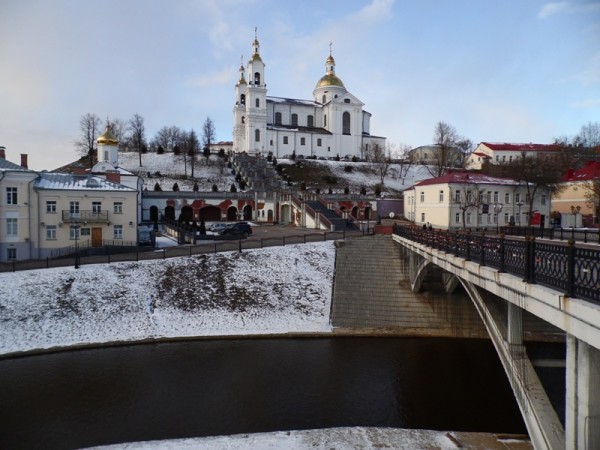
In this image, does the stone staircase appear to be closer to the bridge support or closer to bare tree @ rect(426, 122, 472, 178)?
the bridge support

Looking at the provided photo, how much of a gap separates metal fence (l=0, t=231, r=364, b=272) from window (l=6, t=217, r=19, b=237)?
10.6ft

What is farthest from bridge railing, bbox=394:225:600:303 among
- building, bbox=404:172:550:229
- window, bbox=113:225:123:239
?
building, bbox=404:172:550:229

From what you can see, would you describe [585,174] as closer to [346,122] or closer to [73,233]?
[346,122]

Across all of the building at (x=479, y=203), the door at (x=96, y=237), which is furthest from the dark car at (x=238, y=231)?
the building at (x=479, y=203)

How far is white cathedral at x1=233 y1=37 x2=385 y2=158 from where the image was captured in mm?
81875

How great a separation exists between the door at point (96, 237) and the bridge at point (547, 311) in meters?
28.1

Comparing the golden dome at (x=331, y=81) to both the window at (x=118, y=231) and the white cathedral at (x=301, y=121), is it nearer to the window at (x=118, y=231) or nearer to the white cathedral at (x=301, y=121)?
the white cathedral at (x=301, y=121)

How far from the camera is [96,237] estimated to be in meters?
32.4

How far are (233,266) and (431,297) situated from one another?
12.8m

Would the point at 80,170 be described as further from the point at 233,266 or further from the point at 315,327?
the point at 315,327

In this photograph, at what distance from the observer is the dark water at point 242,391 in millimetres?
13539

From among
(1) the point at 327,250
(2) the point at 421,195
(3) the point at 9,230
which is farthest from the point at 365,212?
(3) the point at 9,230

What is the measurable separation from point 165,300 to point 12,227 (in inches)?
564

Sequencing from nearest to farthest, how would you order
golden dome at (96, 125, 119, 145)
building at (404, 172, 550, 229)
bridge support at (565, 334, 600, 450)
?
bridge support at (565, 334, 600, 450) → building at (404, 172, 550, 229) → golden dome at (96, 125, 119, 145)
